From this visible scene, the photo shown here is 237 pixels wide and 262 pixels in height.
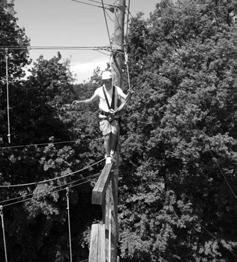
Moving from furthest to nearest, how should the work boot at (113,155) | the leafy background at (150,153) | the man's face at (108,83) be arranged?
the leafy background at (150,153), the work boot at (113,155), the man's face at (108,83)

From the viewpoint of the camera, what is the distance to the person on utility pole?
13.5 feet

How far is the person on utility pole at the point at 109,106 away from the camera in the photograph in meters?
4.11

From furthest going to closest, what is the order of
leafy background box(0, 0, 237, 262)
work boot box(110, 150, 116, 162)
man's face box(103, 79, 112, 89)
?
leafy background box(0, 0, 237, 262), work boot box(110, 150, 116, 162), man's face box(103, 79, 112, 89)

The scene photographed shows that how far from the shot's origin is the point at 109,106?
4.14 metres

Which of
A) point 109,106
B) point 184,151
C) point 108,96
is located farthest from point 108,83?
point 184,151

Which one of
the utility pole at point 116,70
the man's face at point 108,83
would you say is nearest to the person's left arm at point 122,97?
the man's face at point 108,83

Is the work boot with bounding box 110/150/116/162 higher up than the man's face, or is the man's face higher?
the man's face

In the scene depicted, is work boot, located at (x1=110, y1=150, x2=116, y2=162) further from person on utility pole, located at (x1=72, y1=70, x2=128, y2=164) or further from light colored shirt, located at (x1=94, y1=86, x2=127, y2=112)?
light colored shirt, located at (x1=94, y1=86, x2=127, y2=112)

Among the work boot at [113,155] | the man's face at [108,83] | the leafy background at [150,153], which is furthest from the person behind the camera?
the leafy background at [150,153]

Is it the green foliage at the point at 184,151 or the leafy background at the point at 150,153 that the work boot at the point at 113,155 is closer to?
the leafy background at the point at 150,153

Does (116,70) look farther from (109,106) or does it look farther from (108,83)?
(109,106)

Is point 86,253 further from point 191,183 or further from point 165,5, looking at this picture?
point 165,5

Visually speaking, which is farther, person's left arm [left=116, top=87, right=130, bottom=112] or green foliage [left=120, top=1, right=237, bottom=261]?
green foliage [left=120, top=1, right=237, bottom=261]

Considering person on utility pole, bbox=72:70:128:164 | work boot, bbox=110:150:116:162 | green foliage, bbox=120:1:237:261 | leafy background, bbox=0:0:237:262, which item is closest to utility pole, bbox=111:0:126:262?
work boot, bbox=110:150:116:162
